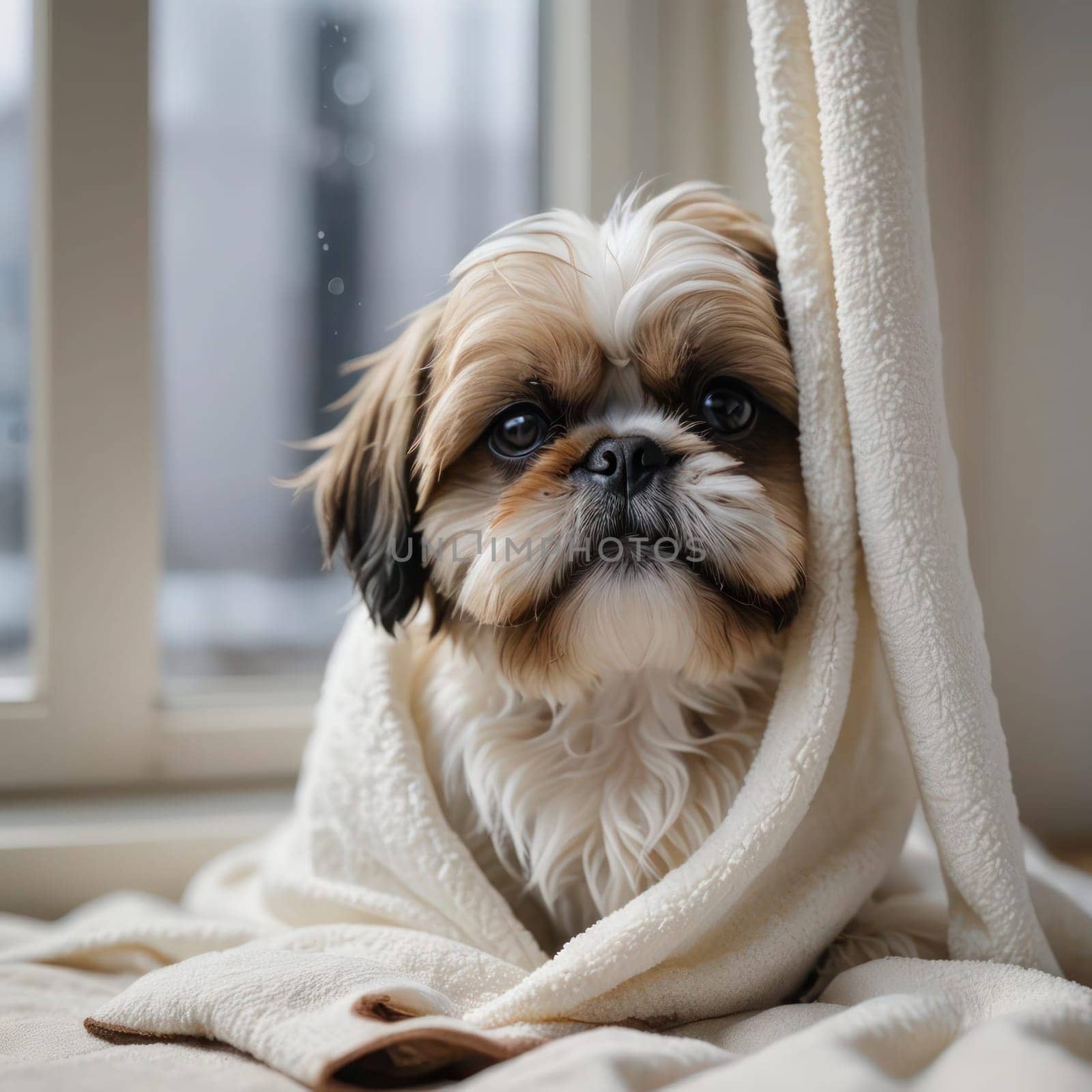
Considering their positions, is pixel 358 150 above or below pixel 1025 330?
above

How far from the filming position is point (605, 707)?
3.53 feet

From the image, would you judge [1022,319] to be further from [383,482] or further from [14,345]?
[14,345]

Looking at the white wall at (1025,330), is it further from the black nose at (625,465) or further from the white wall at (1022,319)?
the black nose at (625,465)

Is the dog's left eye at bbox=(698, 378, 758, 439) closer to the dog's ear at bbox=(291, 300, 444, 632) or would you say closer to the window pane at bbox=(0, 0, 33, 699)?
the dog's ear at bbox=(291, 300, 444, 632)

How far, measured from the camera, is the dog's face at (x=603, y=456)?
3.04 ft

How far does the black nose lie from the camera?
934 millimetres

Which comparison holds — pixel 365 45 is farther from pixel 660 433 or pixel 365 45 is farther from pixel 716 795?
pixel 716 795

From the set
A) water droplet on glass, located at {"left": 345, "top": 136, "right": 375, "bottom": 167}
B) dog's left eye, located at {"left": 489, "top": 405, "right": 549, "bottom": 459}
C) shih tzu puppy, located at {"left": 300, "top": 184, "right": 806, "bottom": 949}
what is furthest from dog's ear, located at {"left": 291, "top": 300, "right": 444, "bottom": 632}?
water droplet on glass, located at {"left": 345, "top": 136, "right": 375, "bottom": 167}

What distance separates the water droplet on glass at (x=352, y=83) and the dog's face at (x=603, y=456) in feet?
1.71

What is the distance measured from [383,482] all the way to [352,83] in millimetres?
701

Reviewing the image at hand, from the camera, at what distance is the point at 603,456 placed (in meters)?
0.96

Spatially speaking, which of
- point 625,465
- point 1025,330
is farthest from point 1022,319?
point 625,465

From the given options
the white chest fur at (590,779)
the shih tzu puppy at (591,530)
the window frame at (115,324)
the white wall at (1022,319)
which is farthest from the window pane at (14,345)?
the white wall at (1022,319)

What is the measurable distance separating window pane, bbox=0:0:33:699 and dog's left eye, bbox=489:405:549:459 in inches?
37.5
